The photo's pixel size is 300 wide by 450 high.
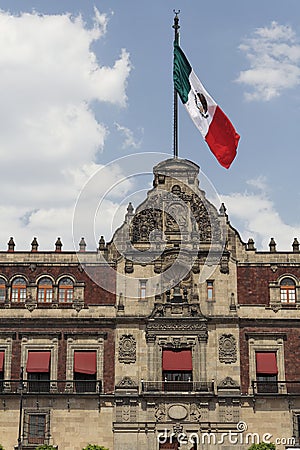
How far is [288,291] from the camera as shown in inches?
2164

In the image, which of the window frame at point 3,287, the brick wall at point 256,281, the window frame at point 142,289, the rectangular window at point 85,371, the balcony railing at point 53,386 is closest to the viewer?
the balcony railing at point 53,386

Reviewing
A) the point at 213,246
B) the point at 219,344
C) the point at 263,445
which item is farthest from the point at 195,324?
the point at 263,445

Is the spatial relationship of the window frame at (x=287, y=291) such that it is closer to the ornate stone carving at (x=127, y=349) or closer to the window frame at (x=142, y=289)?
the window frame at (x=142, y=289)

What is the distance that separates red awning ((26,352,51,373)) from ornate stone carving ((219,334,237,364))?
37.4ft

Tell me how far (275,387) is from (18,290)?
1842cm

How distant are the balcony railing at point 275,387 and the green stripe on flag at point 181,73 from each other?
19.1 metres

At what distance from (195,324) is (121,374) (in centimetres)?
586

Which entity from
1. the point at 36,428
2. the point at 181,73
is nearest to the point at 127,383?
the point at 36,428

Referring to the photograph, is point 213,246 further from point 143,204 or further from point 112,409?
point 112,409

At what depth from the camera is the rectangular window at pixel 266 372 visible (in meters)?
52.6

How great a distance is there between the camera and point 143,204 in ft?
185

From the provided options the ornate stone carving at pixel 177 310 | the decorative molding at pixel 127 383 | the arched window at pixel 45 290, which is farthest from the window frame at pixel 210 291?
the arched window at pixel 45 290

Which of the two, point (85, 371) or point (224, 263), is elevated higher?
point (224, 263)

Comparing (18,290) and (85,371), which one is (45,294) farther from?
(85,371)
